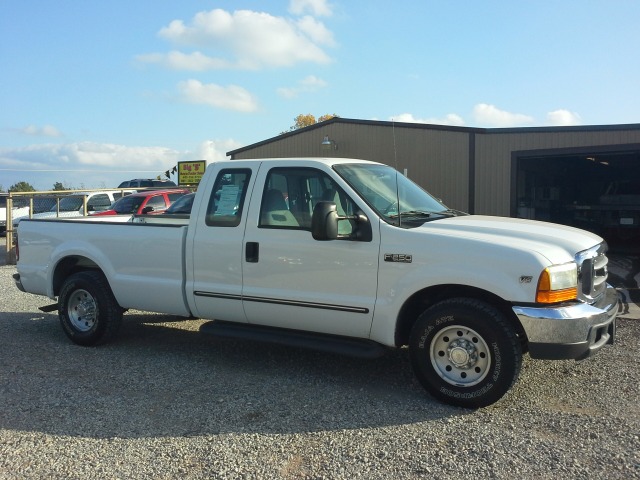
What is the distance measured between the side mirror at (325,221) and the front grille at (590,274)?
1881 mm

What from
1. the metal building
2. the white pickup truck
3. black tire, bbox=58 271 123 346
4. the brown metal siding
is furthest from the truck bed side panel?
the brown metal siding

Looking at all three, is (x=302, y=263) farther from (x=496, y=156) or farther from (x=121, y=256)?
(x=496, y=156)

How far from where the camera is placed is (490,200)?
16.0 m

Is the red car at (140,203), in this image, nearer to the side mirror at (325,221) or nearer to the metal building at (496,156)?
the metal building at (496,156)

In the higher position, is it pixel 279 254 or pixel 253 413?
pixel 279 254

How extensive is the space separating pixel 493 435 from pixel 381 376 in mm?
1562

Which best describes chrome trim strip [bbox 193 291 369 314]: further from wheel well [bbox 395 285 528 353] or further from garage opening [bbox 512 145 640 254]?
garage opening [bbox 512 145 640 254]

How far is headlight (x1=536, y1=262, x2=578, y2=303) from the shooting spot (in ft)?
14.4

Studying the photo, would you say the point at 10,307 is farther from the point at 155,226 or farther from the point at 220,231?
the point at 220,231

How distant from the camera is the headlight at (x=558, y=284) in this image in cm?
438

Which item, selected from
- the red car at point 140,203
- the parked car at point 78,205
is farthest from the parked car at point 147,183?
the red car at point 140,203

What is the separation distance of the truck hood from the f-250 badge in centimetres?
28

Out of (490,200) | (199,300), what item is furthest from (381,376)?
(490,200)

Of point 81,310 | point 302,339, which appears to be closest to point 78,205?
point 81,310
